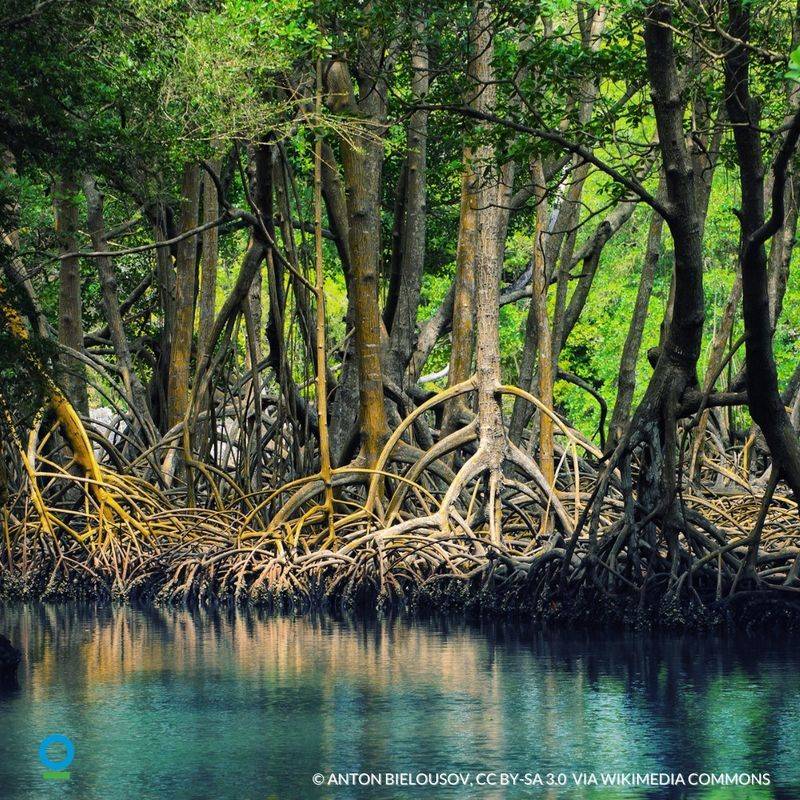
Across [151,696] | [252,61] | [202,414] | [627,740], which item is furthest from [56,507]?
[627,740]

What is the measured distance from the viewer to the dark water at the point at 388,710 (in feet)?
25.8

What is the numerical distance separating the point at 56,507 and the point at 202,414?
1.88 m

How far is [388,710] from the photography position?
9656 mm

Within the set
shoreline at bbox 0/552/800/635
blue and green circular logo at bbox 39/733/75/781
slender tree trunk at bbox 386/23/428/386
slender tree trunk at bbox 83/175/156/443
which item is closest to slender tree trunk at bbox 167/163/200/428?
slender tree trunk at bbox 83/175/156/443

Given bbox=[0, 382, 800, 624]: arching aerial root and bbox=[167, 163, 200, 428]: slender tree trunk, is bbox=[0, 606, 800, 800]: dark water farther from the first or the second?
bbox=[167, 163, 200, 428]: slender tree trunk

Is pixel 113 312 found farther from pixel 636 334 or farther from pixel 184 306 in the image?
pixel 636 334

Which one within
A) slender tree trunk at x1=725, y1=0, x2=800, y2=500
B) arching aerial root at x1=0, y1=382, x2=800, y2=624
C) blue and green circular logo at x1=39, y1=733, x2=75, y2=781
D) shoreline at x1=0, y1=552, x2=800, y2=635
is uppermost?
slender tree trunk at x1=725, y1=0, x2=800, y2=500

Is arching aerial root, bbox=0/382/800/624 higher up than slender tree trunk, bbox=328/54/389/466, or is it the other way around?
slender tree trunk, bbox=328/54/389/466

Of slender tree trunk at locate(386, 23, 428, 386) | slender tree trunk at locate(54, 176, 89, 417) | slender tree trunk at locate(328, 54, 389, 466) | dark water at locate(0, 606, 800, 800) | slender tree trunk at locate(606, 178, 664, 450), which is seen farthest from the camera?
slender tree trunk at locate(54, 176, 89, 417)

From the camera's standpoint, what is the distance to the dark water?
310 inches

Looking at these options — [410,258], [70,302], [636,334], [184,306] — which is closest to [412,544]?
[410,258]

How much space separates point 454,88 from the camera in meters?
13.0

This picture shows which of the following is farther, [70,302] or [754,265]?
[70,302]

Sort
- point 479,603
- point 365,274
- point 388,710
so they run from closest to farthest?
1. point 388,710
2. point 479,603
3. point 365,274
